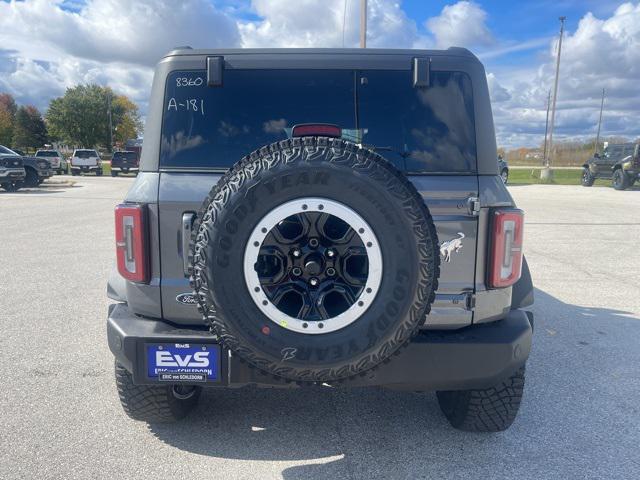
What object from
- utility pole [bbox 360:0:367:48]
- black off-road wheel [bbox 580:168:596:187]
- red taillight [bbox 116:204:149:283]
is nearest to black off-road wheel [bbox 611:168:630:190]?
black off-road wheel [bbox 580:168:596:187]

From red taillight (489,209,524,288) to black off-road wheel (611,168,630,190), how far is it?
76.2 ft

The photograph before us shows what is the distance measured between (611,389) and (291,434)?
2.28 meters

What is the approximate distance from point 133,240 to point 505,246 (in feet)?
5.94

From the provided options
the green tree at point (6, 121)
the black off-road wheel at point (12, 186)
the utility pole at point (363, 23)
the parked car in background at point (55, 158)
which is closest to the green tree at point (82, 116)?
the green tree at point (6, 121)

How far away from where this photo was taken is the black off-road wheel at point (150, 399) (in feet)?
9.22

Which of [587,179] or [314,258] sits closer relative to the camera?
[314,258]

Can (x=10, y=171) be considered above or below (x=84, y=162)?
below

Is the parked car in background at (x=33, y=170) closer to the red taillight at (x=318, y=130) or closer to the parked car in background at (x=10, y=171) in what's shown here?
the parked car in background at (x=10, y=171)

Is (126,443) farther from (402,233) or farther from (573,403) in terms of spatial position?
(573,403)

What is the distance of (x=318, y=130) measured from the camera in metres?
2.61

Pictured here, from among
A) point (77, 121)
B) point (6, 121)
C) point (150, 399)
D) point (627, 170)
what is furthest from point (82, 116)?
point (150, 399)

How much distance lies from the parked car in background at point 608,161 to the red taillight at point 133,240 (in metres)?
24.9

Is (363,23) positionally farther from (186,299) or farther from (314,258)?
(314,258)

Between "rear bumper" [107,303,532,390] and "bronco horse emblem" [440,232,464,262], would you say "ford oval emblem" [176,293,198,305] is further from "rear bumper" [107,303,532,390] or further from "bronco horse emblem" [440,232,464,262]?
"bronco horse emblem" [440,232,464,262]
